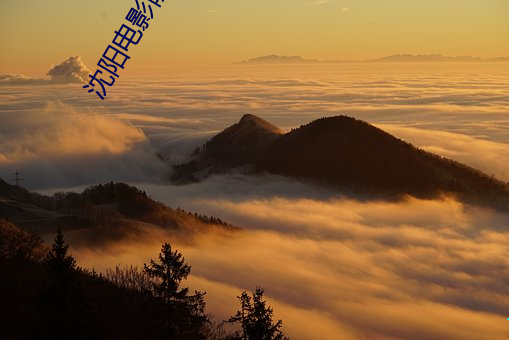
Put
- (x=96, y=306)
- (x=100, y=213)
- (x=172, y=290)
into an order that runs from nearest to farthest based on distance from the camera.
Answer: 1. (x=172, y=290)
2. (x=96, y=306)
3. (x=100, y=213)

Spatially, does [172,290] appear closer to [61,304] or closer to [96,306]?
[61,304]

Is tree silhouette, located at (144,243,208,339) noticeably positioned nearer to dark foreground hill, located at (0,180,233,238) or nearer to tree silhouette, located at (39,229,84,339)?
tree silhouette, located at (39,229,84,339)

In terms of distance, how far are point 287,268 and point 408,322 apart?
1392 inches

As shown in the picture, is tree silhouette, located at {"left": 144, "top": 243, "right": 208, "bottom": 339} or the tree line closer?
the tree line

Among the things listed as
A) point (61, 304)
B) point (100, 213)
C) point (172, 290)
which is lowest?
point (61, 304)

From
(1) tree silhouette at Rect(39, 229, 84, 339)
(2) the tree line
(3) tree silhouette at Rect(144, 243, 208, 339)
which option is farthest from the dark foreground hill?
(1) tree silhouette at Rect(39, 229, 84, 339)

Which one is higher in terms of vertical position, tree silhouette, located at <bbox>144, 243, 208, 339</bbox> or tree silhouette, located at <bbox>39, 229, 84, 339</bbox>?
tree silhouette, located at <bbox>144, 243, 208, 339</bbox>

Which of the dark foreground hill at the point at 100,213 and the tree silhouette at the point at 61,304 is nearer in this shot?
the tree silhouette at the point at 61,304

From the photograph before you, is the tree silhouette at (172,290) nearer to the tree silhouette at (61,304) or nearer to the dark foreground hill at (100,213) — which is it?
the tree silhouette at (61,304)

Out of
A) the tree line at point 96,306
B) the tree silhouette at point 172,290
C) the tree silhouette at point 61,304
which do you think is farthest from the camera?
the tree silhouette at point 172,290

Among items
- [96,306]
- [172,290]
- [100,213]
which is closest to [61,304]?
[172,290]

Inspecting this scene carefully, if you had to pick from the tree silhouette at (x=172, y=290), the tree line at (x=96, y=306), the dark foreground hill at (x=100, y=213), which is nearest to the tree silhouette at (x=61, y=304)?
the tree line at (x=96, y=306)

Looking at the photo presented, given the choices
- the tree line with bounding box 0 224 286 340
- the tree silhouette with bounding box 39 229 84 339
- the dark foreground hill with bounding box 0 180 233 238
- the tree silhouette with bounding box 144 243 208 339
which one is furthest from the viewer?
the dark foreground hill with bounding box 0 180 233 238

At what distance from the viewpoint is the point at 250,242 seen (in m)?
149
